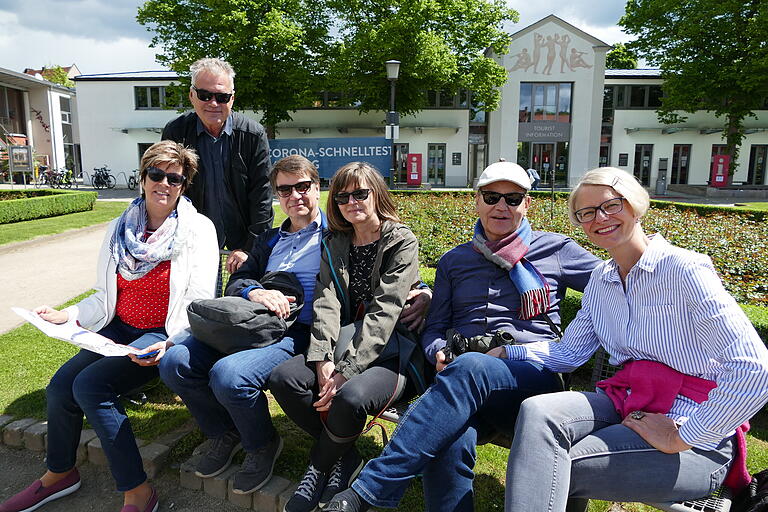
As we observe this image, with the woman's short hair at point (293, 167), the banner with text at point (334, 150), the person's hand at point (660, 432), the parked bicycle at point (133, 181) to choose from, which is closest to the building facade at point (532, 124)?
the parked bicycle at point (133, 181)

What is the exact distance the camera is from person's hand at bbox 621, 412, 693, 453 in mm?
1887

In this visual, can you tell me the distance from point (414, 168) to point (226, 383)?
28.3 metres

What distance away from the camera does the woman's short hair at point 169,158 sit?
302 centimetres

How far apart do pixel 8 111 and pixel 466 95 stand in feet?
105

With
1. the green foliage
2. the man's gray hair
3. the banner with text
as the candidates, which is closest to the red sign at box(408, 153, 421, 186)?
the green foliage

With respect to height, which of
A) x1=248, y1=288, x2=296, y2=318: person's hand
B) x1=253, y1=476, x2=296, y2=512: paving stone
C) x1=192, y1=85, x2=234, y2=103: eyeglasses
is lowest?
x1=253, y1=476, x2=296, y2=512: paving stone

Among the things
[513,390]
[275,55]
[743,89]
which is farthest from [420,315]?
[743,89]

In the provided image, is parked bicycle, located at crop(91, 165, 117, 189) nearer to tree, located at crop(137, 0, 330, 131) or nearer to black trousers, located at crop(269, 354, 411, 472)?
tree, located at crop(137, 0, 330, 131)

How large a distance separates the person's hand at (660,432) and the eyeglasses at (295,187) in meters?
2.09

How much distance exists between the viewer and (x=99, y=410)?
8.52 feet

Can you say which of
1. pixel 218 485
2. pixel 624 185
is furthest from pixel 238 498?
pixel 624 185

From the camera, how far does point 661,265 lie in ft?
6.74

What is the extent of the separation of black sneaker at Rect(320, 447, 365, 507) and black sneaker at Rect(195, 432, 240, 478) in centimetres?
66

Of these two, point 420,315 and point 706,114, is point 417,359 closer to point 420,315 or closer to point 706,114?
point 420,315
